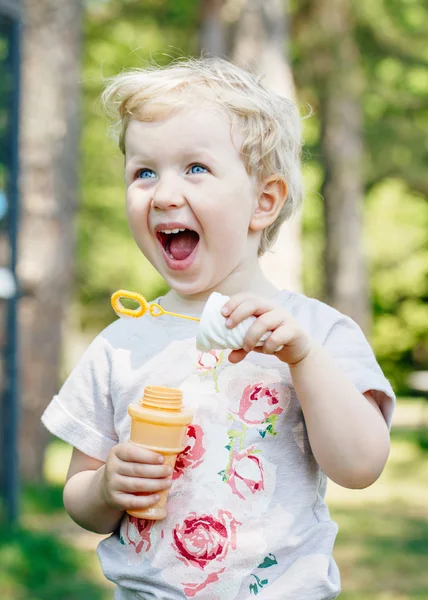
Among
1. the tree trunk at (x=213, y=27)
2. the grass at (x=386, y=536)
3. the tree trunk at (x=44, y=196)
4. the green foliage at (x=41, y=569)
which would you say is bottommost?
the grass at (x=386, y=536)

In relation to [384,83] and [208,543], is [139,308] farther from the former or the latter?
[384,83]

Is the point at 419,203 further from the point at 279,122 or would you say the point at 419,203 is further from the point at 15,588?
the point at 279,122

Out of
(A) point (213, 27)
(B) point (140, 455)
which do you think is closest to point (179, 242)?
(B) point (140, 455)

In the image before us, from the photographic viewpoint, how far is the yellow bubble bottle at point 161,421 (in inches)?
69.2

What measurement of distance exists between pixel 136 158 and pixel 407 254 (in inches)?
886

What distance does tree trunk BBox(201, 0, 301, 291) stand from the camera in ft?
30.7

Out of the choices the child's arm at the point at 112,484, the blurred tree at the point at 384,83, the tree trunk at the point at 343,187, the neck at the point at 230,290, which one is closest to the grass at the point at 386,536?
the child's arm at the point at 112,484

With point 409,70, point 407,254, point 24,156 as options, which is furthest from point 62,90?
point 407,254

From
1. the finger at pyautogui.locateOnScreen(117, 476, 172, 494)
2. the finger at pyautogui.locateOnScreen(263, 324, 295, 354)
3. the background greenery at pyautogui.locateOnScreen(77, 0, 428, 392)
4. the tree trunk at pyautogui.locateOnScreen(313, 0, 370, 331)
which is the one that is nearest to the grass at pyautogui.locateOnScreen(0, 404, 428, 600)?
the finger at pyautogui.locateOnScreen(117, 476, 172, 494)

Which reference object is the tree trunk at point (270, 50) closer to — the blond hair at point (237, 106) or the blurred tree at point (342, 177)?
the blurred tree at point (342, 177)

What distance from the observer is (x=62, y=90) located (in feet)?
26.6

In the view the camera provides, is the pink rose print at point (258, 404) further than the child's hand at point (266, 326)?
Yes

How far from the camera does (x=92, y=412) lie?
6.75ft

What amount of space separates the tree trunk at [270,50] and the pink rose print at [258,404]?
719 centimetres
